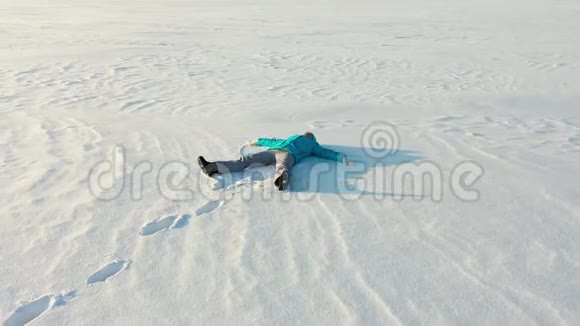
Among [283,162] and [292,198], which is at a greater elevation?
[283,162]

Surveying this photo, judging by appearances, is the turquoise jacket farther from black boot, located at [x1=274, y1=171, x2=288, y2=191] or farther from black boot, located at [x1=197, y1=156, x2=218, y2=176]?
black boot, located at [x1=197, y1=156, x2=218, y2=176]

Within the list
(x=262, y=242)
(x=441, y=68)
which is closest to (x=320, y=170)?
(x=262, y=242)

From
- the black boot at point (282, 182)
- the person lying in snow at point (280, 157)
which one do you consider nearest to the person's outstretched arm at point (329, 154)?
the person lying in snow at point (280, 157)

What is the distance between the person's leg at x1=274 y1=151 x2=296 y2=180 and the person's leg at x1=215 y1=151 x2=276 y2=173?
0.09m

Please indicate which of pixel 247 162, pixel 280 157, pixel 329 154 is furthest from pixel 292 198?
pixel 329 154

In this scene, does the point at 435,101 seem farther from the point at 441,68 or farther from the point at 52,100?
the point at 52,100

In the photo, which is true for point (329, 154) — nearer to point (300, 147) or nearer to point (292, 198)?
point (300, 147)

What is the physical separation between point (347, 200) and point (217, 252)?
4.24 ft

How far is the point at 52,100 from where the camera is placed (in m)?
7.75

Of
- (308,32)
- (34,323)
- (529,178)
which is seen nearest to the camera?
(34,323)

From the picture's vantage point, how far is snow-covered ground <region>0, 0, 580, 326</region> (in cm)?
293

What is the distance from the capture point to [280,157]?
477cm

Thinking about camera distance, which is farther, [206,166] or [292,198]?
[206,166]

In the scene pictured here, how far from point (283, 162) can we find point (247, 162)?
35cm
